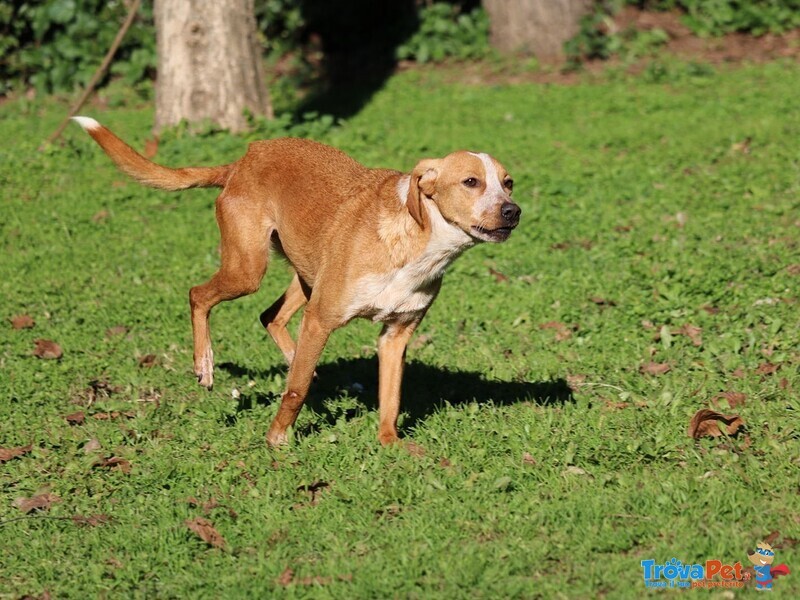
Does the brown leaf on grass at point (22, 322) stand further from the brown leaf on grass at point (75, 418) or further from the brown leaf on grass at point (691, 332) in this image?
the brown leaf on grass at point (691, 332)

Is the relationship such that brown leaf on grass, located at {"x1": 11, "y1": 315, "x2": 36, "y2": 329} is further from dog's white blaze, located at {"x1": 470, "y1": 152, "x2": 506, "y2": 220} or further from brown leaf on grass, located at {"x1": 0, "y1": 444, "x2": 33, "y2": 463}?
dog's white blaze, located at {"x1": 470, "y1": 152, "x2": 506, "y2": 220}

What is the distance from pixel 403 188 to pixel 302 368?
1143 mm

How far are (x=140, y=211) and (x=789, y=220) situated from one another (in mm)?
5850

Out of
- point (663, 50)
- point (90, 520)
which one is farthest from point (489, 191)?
point (663, 50)

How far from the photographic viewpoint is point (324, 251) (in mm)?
6168

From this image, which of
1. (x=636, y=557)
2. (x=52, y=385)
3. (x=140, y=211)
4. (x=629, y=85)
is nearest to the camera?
(x=636, y=557)

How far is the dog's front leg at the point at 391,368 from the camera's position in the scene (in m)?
6.20

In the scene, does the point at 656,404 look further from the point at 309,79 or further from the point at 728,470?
the point at 309,79

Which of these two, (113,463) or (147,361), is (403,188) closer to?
(113,463)

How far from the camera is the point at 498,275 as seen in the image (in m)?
8.78

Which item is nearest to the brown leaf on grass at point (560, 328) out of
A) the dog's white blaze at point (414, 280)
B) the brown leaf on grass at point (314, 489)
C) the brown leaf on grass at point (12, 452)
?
the dog's white blaze at point (414, 280)

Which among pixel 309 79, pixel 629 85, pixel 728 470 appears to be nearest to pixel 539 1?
pixel 629 85

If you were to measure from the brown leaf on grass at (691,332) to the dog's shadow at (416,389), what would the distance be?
1049 mm

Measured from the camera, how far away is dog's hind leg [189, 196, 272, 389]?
21.7ft
